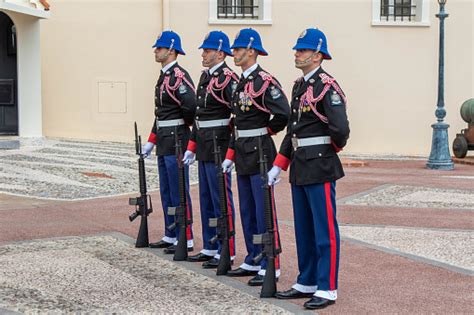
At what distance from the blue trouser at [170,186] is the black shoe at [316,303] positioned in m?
2.04

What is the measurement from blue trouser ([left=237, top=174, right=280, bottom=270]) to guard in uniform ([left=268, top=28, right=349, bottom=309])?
0.58m

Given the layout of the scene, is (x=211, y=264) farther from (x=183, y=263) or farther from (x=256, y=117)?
(x=256, y=117)

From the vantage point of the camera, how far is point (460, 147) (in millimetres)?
19125

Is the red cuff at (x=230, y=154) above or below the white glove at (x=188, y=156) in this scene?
above

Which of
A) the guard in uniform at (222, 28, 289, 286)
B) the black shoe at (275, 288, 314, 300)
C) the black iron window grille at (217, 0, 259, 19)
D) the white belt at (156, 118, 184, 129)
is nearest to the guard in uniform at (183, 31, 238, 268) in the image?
the guard in uniform at (222, 28, 289, 286)

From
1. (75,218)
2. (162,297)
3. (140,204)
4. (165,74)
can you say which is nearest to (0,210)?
(75,218)

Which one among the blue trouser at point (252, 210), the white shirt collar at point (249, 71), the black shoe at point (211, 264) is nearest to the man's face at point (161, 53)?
the white shirt collar at point (249, 71)

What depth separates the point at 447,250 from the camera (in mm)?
7773

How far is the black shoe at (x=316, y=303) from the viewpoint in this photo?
5652mm

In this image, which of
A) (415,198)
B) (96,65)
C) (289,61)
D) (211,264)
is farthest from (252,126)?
(289,61)

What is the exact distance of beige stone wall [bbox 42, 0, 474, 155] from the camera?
20000mm

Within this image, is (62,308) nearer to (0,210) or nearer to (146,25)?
(0,210)

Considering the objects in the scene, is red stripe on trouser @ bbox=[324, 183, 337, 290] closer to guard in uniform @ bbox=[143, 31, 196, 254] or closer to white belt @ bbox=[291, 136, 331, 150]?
white belt @ bbox=[291, 136, 331, 150]

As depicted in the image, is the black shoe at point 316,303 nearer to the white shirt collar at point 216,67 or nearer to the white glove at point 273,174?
the white glove at point 273,174
